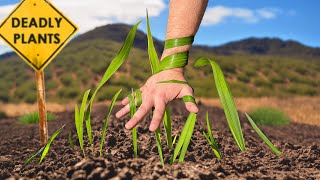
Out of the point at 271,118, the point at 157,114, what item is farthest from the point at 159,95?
the point at 271,118

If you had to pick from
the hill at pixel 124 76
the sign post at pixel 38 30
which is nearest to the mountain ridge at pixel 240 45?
the hill at pixel 124 76

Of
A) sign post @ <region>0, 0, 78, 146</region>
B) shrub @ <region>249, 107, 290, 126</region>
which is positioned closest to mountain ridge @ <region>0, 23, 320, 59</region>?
shrub @ <region>249, 107, 290, 126</region>

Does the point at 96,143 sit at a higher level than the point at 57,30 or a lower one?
lower

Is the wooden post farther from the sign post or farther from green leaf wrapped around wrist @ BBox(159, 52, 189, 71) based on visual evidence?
green leaf wrapped around wrist @ BBox(159, 52, 189, 71)

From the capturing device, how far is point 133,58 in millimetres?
26844

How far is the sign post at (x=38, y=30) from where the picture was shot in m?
4.20

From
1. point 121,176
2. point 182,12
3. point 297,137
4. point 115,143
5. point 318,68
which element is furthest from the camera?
point 318,68

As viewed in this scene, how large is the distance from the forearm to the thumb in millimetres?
202

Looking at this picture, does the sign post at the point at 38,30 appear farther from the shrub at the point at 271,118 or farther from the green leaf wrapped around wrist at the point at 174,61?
the shrub at the point at 271,118

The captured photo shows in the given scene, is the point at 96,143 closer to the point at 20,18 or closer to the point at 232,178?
the point at 232,178

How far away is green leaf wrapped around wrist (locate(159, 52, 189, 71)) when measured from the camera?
2102 mm

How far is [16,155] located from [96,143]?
2.38 feet

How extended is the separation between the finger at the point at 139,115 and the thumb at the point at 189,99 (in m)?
0.16

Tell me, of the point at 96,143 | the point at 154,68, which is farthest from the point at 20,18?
the point at 154,68
